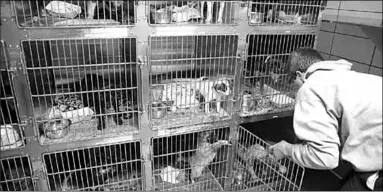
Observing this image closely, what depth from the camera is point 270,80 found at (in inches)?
74.7

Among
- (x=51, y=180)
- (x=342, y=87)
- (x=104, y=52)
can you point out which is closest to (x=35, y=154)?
(x=51, y=180)

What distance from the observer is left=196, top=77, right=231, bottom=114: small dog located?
1.61 meters

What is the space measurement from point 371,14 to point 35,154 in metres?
2.03

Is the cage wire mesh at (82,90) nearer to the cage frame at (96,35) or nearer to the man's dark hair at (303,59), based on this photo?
the cage frame at (96,35)

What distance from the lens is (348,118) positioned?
99cm

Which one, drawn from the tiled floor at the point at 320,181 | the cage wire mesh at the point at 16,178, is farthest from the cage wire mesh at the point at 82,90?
the tiled floor at the point at 320,181

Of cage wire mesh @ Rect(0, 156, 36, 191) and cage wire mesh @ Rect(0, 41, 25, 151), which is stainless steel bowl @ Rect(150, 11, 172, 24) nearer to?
cage wire mesh @ Rect(0, 41, 25, 151)

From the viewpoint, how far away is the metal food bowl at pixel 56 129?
1.36m

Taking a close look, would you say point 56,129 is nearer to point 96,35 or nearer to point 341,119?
point 96,35

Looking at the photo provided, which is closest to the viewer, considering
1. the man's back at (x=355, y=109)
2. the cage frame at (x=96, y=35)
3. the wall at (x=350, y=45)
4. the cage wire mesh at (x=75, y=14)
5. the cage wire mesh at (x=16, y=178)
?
the man's back at (x=355, y=109)

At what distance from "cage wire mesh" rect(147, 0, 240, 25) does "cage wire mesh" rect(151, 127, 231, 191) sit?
2.15ft

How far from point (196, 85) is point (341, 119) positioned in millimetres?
810

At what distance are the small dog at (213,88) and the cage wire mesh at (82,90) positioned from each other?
39 cm

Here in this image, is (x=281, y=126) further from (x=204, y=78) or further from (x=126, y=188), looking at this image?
(x=126, y=188)
